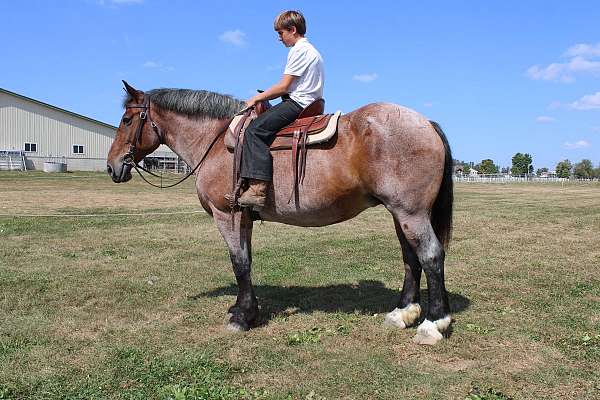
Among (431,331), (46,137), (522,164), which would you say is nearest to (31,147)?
(46,137)

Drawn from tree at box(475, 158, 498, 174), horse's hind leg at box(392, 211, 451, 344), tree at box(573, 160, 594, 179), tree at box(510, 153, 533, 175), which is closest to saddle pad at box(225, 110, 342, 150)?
horse's hind leg at box(392, 211, 451, 344)

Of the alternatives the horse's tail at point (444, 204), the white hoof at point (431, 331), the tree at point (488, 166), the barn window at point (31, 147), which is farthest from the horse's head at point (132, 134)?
the tree at point (488, 166)

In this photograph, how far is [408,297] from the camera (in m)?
5.73

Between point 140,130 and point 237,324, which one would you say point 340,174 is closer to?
point 237,324

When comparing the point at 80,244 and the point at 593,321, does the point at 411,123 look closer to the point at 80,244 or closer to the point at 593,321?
the point at 593,321

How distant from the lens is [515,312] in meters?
5.98

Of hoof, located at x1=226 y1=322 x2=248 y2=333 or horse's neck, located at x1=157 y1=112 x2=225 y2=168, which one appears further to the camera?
horse's neck, located at x1=157 y1=112 x2=225 y2=168

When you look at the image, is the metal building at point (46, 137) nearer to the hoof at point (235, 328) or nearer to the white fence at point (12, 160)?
the white fence at point (12, 160)

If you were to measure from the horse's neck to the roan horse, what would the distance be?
0.01 metres

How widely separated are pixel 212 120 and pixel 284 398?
3412 millimetres

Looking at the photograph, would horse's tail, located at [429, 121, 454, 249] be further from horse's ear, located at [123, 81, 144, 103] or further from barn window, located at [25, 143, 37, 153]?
barn window, located at [25, 143, 37, 153]

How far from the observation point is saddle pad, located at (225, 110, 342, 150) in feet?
17.0

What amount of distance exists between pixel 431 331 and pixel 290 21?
139 inches

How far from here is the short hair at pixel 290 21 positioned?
5.37m
